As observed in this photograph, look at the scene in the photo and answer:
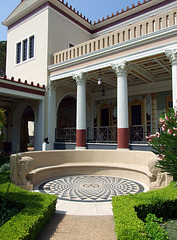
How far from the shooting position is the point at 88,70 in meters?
12.8

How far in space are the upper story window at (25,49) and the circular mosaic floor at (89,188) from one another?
40.4 feet

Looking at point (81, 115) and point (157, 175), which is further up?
point (81, 115)

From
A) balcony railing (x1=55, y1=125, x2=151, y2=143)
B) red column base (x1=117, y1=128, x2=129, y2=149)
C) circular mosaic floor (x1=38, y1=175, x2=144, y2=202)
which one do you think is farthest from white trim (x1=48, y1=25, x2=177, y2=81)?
circular mosaic floor (x1=38, y1=175, x2=144, y2=202)

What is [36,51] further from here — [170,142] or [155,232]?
[155,232]

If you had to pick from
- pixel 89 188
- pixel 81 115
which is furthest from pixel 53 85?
pixel 89 188

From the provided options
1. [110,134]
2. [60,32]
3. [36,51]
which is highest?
[60,32]

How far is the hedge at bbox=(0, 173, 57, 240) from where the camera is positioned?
299cm

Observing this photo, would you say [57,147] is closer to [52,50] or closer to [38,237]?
[52,50]

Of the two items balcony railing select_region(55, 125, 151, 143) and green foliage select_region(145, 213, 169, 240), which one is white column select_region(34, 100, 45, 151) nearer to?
balcony railing select_region(55, 125, 151, 143)

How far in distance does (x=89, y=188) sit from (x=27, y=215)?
3496 millimetres

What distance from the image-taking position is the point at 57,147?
47.9 feet

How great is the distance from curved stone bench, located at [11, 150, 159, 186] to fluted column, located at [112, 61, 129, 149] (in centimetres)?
140

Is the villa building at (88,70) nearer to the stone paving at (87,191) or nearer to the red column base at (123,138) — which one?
the red column base at (123,138)

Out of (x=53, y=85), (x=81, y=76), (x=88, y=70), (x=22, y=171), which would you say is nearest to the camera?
(x=22, y=171)
